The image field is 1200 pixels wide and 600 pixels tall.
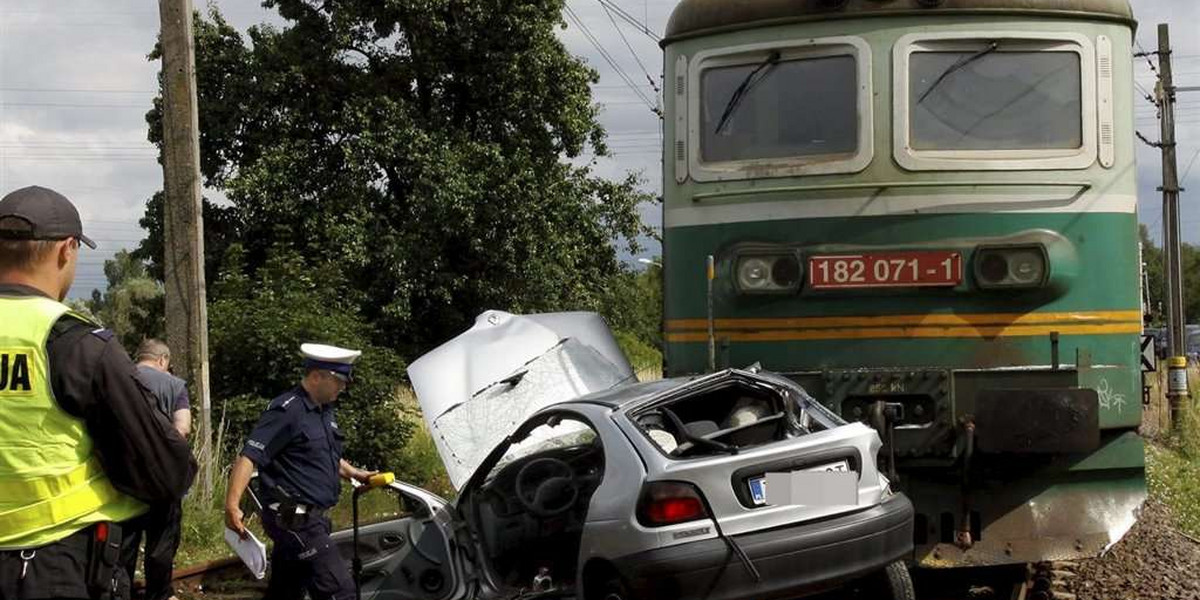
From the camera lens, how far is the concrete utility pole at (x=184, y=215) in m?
12.3

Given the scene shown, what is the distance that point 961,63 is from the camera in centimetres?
807

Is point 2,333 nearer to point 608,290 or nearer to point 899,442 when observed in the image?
point 899,442

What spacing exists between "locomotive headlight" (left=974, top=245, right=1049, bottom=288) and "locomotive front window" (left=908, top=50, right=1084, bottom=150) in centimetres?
56

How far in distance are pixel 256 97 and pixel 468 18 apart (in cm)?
395

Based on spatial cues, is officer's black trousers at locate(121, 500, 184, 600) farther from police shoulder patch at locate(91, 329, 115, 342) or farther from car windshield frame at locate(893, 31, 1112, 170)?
car windshield frame at locate(893, 31, 1112, 170)

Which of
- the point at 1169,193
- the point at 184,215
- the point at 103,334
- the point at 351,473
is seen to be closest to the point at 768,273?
the point at 351,473

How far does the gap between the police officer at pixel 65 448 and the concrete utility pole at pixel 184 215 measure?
29.2ft

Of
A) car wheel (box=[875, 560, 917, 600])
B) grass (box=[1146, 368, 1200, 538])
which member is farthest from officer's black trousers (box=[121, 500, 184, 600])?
grass (box=[1146, 368, 1200, 538])

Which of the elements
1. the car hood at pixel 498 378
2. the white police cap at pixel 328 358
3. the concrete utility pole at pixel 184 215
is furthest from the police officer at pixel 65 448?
the concrete utility pole at pixel 184 215

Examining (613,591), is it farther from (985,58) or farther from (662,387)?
(985,58)

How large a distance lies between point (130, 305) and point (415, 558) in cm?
2849

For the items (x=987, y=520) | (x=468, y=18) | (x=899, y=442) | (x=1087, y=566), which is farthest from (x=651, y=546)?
(x=468, y=18)

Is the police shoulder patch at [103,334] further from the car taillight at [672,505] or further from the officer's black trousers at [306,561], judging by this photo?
the car taillight at [672,505]

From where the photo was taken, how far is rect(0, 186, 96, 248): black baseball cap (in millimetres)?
3631
